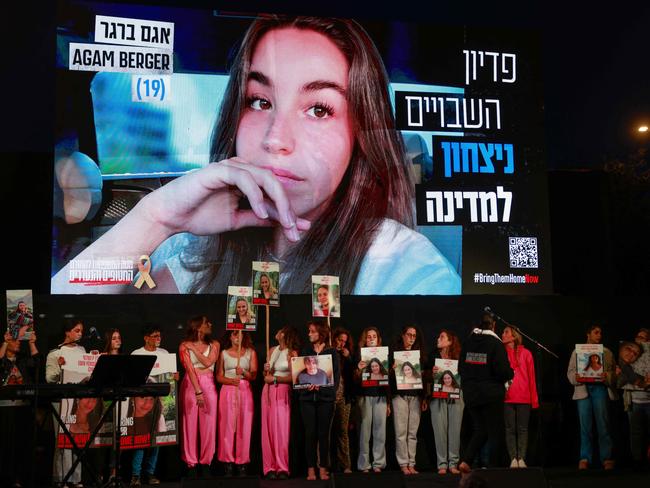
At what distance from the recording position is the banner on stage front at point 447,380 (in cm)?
956

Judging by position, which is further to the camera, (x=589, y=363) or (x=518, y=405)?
(x=589, y=363)

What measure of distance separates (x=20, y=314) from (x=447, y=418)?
5032mm

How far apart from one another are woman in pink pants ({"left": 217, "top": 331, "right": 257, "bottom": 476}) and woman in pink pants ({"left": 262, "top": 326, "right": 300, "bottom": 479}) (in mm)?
178

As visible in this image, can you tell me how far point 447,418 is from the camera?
9.66 meters

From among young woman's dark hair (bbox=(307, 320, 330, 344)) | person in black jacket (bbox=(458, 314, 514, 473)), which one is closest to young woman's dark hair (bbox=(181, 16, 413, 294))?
young woman's dark hair (bbox=(307, 320, 330, 344))

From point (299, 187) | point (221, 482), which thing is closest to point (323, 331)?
point (299, 187)

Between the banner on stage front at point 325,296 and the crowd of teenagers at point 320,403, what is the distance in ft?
0.85

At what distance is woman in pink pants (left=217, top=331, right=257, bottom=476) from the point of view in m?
9.18

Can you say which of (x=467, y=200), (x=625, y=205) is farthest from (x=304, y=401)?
(x=625, y=205)

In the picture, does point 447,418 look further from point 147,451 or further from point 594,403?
point 147,451

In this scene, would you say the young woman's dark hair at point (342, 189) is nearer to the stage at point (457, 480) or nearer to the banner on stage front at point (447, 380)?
the banner on stage front at point (447, 380)

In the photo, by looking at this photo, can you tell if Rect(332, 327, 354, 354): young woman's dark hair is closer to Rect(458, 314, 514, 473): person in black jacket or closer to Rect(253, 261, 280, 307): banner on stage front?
Rect(253, 261, 280, 307): banner on stage front

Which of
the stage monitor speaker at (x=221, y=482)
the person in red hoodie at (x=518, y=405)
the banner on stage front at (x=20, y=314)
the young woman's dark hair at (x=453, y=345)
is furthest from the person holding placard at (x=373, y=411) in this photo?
the stage monitor speaker at (x=221, y=482)

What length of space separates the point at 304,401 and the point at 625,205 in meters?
9.13
